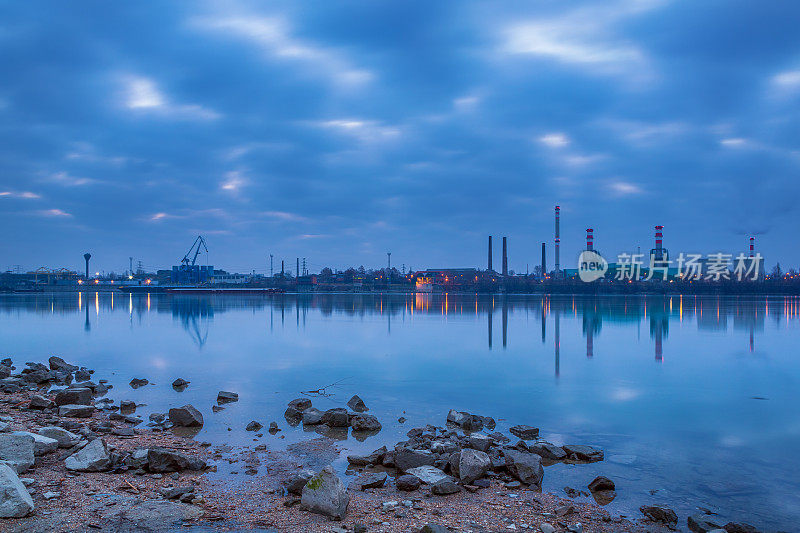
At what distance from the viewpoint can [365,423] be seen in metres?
10.4

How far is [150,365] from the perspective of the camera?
18906 millimetres

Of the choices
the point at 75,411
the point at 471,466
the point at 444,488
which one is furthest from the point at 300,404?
the point at 444,488

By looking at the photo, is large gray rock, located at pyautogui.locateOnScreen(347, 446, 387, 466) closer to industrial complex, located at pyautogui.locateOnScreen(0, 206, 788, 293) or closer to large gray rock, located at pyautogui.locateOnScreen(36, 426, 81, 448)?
large gray rock, located at pyautogui.locateOnScreen(36, 426, 81, 448)

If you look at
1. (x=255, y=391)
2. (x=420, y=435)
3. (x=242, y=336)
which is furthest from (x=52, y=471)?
(x=242, y=336)

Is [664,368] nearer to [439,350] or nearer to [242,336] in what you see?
[439,350]

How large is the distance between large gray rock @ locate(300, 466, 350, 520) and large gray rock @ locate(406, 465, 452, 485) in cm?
144

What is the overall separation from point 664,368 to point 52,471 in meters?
18.3

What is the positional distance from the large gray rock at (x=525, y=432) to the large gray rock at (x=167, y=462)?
574 centimetres

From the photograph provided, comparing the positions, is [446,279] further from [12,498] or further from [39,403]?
[12,498]

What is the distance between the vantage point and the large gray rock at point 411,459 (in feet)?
25.8

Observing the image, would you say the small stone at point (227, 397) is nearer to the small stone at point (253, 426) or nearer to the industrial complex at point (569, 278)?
the small stone at point (253, 426)

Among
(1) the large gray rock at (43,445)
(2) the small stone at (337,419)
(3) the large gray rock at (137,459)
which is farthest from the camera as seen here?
(2) the small stone at (337,419)

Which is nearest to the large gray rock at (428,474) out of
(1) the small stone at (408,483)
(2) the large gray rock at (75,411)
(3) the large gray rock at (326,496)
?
(1) the small stone at (408,483)

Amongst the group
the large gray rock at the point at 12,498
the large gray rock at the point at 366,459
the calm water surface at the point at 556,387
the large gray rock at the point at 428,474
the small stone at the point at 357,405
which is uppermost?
the large gray rock at the point at 12,498
